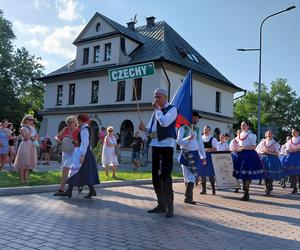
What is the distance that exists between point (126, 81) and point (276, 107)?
48.3m

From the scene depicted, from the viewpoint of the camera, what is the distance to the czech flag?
9461mm

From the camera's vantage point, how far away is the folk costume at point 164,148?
753 centimetres

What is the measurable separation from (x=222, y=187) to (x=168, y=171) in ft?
17.2

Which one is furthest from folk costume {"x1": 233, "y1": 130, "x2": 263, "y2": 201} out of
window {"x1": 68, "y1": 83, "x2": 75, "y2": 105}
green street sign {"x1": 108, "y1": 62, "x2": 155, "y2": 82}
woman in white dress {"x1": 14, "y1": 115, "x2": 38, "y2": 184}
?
window {"x1": 68, "y1": 83, "x2": 75, "y2": 105}

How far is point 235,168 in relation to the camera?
11.5m

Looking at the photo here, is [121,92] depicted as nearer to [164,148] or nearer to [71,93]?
[71,93]

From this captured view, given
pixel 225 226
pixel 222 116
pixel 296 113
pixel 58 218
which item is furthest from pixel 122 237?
pixel 296 113

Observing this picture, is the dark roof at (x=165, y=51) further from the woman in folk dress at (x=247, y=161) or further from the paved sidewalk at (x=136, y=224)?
the paved sidewalk at (x=136, y=224)

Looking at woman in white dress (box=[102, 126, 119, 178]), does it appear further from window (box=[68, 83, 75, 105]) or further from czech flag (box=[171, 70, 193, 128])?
window (box=[68, 83, 75, 105])

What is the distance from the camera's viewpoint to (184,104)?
378 inches

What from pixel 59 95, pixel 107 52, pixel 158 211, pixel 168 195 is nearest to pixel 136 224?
pixel 168 195

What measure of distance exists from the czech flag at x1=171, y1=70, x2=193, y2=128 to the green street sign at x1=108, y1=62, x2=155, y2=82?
35.2 inches

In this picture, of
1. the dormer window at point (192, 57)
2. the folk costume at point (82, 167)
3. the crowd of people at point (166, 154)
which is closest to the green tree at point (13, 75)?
the dormer window at point (192, 57)

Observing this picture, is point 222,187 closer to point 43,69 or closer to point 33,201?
point 33,201
